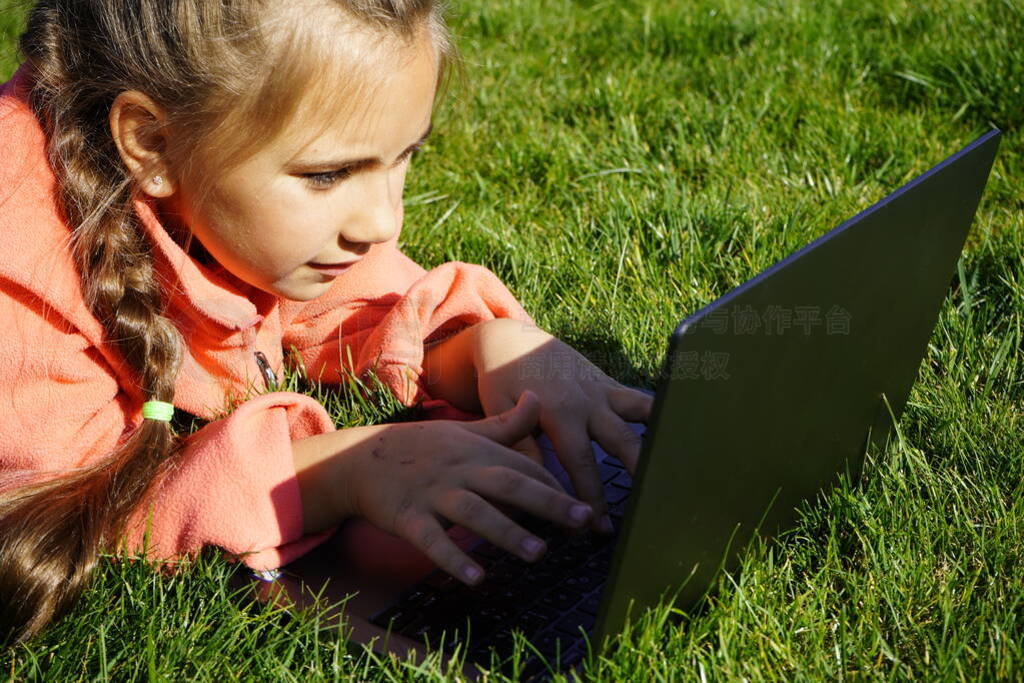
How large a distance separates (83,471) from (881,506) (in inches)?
45.0

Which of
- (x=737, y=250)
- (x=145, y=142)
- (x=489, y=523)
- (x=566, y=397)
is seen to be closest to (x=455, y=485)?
(x=489, y=523)

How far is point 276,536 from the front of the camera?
149cm

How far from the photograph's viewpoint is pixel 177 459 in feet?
5.29

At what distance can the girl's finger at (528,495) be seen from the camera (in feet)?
4.52

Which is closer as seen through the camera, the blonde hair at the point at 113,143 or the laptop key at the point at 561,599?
the laptop key at the point at 561,599

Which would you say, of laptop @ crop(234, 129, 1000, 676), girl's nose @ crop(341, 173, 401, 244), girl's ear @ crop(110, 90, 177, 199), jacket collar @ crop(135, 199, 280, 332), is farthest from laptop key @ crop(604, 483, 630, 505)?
girl's ear @ crop(110, 90, 177, 199)

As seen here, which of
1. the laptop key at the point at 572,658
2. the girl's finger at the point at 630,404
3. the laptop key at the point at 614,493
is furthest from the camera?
the girl's finger at the point at 630,404

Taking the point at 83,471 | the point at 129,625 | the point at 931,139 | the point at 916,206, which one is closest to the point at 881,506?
the point at 916,206

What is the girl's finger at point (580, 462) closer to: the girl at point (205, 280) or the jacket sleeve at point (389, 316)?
the girl at point (205, 280)

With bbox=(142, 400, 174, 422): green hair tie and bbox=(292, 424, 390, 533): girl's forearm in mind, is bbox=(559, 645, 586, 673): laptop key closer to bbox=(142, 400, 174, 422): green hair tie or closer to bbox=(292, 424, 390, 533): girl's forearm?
bbox=(292, 424, 390, 533): girl's forearm

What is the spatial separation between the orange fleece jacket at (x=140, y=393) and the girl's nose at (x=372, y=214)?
26 cm

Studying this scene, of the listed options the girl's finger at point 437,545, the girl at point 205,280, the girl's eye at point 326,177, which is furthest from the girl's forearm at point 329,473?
the girl's eye at point 326,177

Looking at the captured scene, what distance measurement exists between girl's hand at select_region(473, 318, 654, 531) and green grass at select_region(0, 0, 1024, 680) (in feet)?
0.67

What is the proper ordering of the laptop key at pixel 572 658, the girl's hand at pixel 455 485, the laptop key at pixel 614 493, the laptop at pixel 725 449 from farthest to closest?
the laptop key at pixel 614 493 → the girl's hand at pixel 455 485 → the laptop key at pixel 572 658 → the laptop at pixel 725 449
